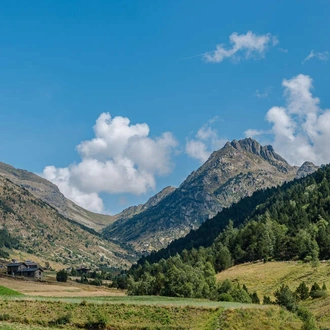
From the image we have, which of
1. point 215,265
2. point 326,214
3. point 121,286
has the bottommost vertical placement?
point 121,286

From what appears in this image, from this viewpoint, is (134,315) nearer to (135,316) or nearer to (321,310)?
(135,316)

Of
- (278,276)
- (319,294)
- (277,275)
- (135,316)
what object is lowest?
(135,316)

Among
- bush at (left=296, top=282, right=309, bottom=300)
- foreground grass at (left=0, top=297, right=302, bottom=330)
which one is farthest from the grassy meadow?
bush at (left=296, top=282, right=309, bottom=300)

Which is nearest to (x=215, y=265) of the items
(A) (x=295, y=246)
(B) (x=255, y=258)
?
(B) (x=255, y=258)

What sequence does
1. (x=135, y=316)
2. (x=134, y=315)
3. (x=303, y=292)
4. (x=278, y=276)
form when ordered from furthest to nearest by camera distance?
(x=278, y=276)
(x=303, y=292)
(x=134, y=315)
(x=135, y=316)

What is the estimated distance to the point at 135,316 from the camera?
4959 centimetres

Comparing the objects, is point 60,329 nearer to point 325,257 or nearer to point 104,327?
point 104,327

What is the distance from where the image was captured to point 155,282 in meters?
104

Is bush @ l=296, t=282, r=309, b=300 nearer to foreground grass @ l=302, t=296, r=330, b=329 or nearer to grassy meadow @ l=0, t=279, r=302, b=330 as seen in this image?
foreground grass @ l=302, t=296, r=330, b=329

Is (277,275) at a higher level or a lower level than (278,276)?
higher

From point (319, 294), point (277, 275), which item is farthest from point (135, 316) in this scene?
point (277, 275)

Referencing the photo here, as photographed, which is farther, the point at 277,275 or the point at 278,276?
the point at 277,275

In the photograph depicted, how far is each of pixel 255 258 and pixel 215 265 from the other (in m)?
17.7

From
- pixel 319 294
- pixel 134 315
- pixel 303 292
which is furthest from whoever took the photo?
pixel 303 292
